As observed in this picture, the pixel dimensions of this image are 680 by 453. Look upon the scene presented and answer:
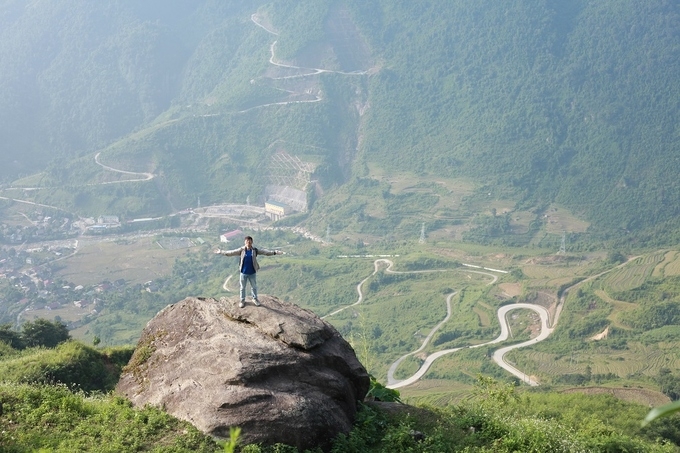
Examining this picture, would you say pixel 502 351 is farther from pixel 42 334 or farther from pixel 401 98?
pixel 401 98

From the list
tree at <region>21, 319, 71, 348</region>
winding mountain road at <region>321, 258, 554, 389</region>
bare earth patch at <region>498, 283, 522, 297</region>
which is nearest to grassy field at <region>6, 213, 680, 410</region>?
bare earth patch at <region>498, 283, 522, 297</region>

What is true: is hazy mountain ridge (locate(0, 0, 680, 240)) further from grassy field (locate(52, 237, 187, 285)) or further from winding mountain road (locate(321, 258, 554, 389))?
winding mountain road (locate(321, 258, 554, 389))

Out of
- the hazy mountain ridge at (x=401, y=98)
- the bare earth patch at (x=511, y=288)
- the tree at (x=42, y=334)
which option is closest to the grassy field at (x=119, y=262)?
the hazy mountain ridge at (x=401, y=98)

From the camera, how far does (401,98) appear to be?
115 metres

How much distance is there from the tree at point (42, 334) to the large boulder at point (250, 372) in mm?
13185

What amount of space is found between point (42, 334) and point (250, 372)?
55.8 feet

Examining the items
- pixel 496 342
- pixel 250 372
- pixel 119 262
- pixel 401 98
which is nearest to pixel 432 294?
pixel 496 342

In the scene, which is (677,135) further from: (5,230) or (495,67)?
(5,230)

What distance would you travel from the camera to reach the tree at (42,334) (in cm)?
2436

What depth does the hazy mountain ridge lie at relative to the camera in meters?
92.1

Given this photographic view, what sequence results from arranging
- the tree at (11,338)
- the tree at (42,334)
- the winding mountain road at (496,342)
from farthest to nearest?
the winding mountain road at (496,342) → the tree at (42,334) → the tree at (11,338)

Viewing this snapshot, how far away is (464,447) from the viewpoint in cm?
1187

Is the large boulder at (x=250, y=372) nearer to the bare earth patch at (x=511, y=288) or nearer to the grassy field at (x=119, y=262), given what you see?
the bare earth patch at (x=511, y=288)

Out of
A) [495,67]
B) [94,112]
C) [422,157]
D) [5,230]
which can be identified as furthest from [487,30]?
[5,230]
